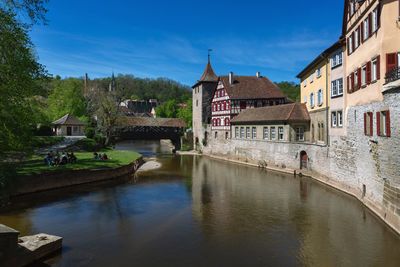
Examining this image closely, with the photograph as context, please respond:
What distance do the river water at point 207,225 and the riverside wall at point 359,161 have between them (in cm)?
88

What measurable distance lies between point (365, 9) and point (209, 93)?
33.5 m

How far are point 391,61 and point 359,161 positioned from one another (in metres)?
6.47

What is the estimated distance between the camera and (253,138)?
1545 inches

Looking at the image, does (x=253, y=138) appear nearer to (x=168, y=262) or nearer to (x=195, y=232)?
(x=195, y=232)

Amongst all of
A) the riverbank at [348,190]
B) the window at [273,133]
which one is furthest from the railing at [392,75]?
the window at [273,133]

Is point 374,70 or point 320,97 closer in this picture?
point 374,70

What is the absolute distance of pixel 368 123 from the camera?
1838cm

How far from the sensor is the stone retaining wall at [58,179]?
20995 millimetres

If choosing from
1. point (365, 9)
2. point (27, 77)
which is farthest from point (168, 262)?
point (365, 9)

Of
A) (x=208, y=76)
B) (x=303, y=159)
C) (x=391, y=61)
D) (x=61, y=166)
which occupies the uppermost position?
(x=208, y=76)

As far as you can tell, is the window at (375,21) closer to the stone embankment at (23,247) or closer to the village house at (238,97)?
the stone embankment at (23,247)

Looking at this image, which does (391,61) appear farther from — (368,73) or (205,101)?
(205,101)

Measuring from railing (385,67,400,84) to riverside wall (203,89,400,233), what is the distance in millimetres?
636

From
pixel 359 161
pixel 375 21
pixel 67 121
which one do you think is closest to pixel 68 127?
pixel 67 121
